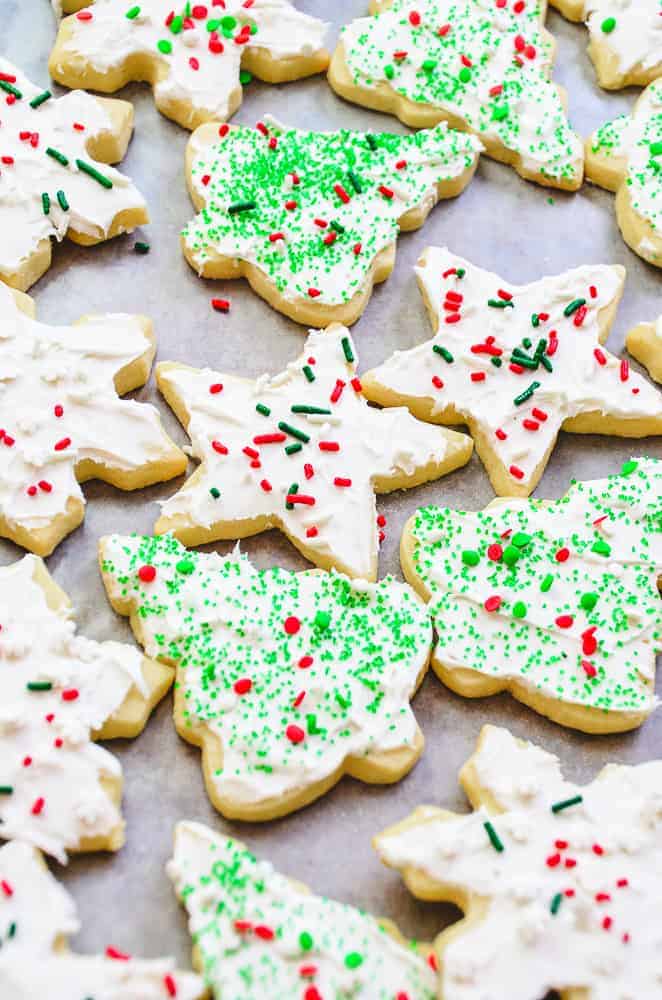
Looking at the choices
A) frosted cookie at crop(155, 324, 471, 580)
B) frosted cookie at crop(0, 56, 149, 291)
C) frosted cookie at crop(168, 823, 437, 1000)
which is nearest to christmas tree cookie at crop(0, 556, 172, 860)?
frosted cookie at crop(168, 823, 437, 1000)

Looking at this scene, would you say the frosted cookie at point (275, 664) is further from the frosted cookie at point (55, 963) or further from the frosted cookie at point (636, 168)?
the frosted cookie at point (636, 168)

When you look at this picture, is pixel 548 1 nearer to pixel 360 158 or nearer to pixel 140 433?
pixel 360 158

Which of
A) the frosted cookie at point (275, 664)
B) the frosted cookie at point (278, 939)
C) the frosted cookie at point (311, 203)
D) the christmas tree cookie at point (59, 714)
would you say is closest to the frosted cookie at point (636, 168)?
the frosted cookie at point (311, 203)

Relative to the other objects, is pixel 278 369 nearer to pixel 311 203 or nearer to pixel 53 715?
pixel 311 203

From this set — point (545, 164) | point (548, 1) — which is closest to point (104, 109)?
point (545, 164)

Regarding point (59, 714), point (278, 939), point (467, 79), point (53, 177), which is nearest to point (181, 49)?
point (53, 177)

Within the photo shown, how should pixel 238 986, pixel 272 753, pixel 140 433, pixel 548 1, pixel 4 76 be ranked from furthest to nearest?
pixel 548 1 → pixel 4 76 → pixel 140 433 → pixel 272 753 → pixel 238 986
